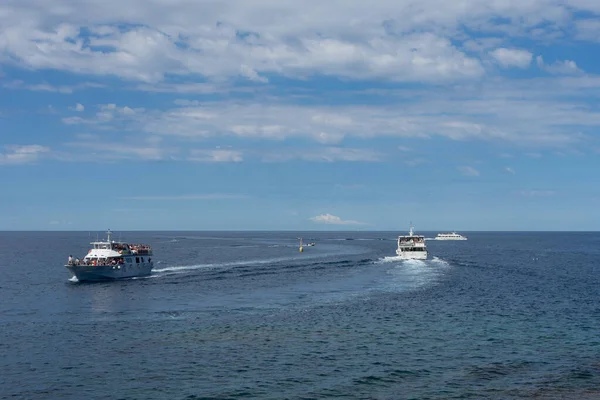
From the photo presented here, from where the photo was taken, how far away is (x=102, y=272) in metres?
123

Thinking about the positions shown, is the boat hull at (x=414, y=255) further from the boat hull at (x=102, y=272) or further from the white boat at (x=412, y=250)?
the boat hull at (x=102, y=272)

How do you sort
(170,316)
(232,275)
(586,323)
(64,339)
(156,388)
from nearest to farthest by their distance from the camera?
(156,388) < (64,339) < (586,323) < (170,316) < (232,275)

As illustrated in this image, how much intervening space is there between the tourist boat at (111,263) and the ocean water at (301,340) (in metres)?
6.89

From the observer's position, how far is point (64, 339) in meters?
65.8

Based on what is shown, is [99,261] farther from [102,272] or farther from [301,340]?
[301,340]

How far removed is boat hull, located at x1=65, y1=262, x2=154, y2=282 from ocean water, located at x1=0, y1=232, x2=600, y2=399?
21.7ft

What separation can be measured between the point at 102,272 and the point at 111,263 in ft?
12.4

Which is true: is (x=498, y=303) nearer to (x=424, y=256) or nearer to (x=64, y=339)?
(x=64, y=339)

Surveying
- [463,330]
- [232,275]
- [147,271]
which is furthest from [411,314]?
[147,271]

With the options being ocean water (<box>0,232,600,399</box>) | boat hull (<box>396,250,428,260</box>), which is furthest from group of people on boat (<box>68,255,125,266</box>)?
boat hull (<box>396,250,428,260</box>)

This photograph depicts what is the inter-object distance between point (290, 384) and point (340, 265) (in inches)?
4536

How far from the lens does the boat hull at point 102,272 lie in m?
121

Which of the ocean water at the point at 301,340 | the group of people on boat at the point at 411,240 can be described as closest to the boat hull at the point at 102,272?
the ocean water at the point at 301,340

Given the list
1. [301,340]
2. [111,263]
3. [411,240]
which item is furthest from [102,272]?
[411,240]
